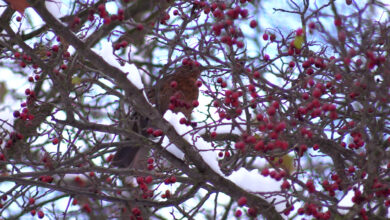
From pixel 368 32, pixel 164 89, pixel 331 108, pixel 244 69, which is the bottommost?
pixel 331 108

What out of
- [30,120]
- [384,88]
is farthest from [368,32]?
[30,120]

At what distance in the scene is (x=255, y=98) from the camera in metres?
3.21

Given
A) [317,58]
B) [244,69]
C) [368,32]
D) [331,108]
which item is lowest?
[331,108]

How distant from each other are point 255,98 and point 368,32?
83 centimetres

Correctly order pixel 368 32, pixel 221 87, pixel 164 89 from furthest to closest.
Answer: pixel 164 89
pixel 221 87
pixel 368 32

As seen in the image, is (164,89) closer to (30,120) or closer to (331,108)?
(30,120)

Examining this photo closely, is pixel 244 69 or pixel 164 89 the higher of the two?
pixel 164 89

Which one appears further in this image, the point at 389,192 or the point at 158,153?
the point at 158,153

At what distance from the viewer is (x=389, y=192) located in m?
2.87

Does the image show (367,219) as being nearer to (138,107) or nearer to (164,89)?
(138,107)

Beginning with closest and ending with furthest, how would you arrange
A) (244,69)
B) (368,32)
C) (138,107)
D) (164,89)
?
1. (368,32)
2. (244,69)
3. (138,107)
4. (164,89)

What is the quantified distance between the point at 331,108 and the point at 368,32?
0.41 metres

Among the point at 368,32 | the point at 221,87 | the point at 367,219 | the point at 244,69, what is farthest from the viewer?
the point at 221,87

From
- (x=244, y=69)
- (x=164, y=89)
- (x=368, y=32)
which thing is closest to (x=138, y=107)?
(x=244, y=69)
